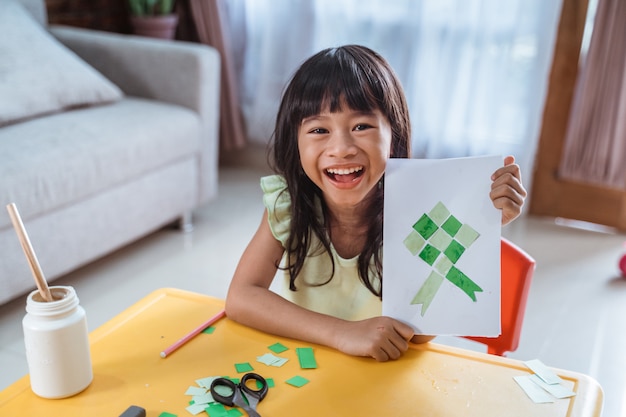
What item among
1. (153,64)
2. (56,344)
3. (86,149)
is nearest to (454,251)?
(56,344)

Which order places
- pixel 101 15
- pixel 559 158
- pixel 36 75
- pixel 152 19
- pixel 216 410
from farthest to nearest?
pixel 101 15, pixel 152 19, pixel 559 158, pixel 36 75, pixel 216 410

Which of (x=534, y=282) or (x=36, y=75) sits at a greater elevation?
(x=36, y=75)

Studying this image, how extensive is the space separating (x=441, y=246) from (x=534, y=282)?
161 cm

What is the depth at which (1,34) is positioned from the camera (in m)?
2.44

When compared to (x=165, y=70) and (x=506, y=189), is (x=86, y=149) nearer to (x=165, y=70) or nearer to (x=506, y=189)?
(x=165, y=70)

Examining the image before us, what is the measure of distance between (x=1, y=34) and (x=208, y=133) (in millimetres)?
840

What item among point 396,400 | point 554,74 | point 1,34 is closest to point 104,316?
point 1,34

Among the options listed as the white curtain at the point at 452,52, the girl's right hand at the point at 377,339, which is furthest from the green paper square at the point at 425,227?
the white curtain at the point at 452,52

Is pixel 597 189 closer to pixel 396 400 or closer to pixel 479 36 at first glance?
pixel 479 36

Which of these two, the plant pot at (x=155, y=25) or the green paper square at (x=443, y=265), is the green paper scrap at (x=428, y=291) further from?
the plant pot at (x=155, y=25)

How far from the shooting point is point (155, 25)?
3234 mm

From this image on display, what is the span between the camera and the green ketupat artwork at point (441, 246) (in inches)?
37.3

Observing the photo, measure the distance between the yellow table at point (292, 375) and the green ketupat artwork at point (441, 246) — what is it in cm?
10

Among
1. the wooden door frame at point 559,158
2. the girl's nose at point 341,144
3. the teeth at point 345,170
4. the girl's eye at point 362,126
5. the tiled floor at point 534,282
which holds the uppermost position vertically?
the girl's eye at point 362,126
